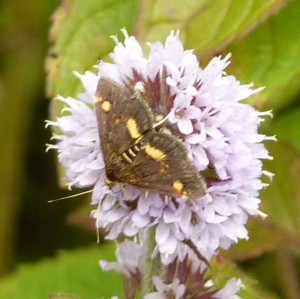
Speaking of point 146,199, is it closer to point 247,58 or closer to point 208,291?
point 208,291

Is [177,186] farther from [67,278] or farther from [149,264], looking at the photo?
[67,278]

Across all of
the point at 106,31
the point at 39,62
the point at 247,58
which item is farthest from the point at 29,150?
the point at 247,58

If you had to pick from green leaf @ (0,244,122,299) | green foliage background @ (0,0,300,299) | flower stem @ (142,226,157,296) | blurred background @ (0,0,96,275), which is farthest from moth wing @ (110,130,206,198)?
blurred background @ (0,0,96,275)

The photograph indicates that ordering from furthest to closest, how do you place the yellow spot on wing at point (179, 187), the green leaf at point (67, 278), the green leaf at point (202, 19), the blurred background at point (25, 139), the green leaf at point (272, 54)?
1. the blurred background at point (25, 139)
2. the green leaf at point (67, 278)
3. the green leaf at point (272, 54)
4. the green leaf at point (202, 19)
5. the yellow spot on wing at point (179, 187)

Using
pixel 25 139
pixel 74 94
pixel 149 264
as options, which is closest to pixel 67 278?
pixel 25 139

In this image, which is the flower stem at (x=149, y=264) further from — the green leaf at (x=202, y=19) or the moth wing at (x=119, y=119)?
the green leaf at (x=202, y=19)

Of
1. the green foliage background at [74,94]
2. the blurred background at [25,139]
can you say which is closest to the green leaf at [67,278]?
the green foliage background at [74,94]
